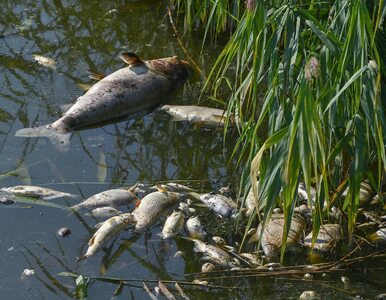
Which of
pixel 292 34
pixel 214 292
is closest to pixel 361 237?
pixel 214 292

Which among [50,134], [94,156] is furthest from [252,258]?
[50,134]

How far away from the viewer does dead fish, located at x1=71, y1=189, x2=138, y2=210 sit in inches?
186

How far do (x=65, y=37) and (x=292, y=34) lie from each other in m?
3.45

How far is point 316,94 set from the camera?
3895 millimetres

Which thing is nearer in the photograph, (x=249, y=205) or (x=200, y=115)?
(x=249, y=205)

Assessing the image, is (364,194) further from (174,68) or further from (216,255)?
(174,68)

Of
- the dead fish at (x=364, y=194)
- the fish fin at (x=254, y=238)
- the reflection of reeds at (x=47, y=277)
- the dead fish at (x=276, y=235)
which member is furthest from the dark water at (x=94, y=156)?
the dead fish at (x=364, y=194)

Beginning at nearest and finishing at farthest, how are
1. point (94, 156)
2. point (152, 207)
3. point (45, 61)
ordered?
point (152, 207) < point (94, 156) < point (45, 61)

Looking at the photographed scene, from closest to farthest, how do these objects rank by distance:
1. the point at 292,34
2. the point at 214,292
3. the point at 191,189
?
the point at 292,34
the point at 214,292
the point at 191,189

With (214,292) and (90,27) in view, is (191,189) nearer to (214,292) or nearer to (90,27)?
(214,292)

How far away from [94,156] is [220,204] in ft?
3.19

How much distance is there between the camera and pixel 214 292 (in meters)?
4.11

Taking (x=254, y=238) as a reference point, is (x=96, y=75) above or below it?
above

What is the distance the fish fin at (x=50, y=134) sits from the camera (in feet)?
17.8
